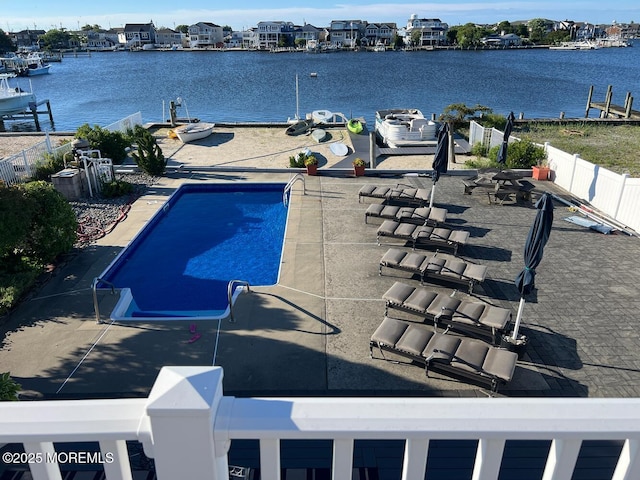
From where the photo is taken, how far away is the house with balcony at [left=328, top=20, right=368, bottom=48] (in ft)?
562

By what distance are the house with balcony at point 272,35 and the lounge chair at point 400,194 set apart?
171015mm

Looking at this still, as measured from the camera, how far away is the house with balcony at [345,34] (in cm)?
17138

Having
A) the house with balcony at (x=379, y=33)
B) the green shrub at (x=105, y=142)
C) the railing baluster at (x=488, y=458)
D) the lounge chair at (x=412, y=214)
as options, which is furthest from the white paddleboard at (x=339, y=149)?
the house with balcony at (x=379, y=33)

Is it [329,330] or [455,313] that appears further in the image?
[329,330]

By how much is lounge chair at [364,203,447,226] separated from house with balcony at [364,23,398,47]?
180475 millimetres

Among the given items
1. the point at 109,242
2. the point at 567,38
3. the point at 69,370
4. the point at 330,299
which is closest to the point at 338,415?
the point at 69,370

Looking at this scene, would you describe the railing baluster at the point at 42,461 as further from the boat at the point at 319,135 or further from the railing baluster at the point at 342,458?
the boat at the point at 319,135

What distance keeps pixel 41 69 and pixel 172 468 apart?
137m

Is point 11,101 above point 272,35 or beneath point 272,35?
beneath

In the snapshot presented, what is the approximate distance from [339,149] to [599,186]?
49.5 ft

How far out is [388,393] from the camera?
8.05m

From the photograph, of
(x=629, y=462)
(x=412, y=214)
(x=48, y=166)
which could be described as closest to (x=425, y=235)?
(x=412, y=214)

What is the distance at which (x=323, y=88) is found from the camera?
79062 mm

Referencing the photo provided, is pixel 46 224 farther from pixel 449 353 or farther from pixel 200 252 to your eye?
pixel 449 353
